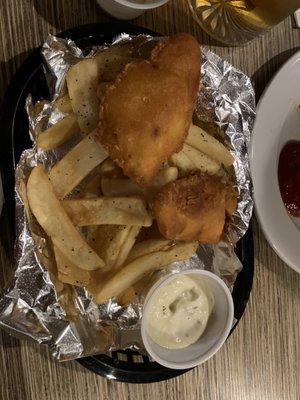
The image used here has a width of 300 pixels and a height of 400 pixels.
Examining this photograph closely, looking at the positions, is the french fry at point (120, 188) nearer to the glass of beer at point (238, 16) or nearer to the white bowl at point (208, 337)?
the white bowl at point (208, 337)

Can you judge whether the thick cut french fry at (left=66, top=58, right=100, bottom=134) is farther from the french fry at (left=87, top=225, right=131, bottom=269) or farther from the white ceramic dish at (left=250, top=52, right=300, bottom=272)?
the white ceramic dish at (left=250, top=52, right=300, bottom=272)

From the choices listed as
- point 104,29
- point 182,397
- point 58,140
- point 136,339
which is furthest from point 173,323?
point 104,29

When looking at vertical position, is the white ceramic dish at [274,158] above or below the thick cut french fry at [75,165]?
below

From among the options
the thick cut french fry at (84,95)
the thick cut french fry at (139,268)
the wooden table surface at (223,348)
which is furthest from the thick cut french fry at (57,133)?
the thick cut french fry at (139,268)

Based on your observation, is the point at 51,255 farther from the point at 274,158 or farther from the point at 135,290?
the point at 274,158

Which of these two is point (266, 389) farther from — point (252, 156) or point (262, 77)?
point (262, 77)
